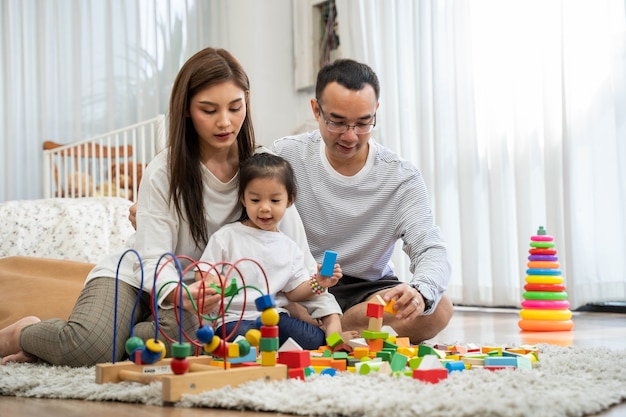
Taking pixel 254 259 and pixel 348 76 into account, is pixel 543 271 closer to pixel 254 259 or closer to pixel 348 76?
pixel 348 76

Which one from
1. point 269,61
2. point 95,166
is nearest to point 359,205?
point 269,61

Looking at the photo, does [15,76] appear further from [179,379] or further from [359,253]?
[179,379]

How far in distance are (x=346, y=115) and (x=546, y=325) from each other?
1130mm

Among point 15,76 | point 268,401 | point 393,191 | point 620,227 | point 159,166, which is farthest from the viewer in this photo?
point 15,76

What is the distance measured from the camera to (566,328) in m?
2.63

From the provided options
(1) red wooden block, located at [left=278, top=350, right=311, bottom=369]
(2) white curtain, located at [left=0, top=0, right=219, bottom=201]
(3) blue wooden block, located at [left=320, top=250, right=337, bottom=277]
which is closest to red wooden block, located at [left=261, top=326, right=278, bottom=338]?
(1) red wooden block, located at [left=278, top=350, right=311, bottom=369]

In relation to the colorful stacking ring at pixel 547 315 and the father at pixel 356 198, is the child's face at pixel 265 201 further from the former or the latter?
the colorful stacking ring at pixel 547 315

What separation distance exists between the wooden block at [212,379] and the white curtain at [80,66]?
381 centimetres

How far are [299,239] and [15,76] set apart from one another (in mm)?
3432

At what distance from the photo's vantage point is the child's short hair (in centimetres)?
188

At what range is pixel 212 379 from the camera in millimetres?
1329

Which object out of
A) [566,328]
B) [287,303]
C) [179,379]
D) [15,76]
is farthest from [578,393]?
[15,76]

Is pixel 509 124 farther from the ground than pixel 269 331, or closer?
farther from the ground

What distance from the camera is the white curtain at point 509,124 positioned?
3.20m
